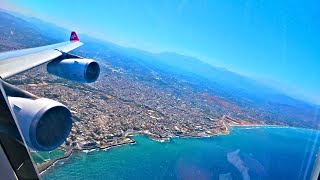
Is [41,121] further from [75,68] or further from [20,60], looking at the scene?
[75,68]

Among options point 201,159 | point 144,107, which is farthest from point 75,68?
point 144,107

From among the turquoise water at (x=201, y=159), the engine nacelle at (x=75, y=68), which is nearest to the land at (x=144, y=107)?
the turquoise water at (x=201, y=159)

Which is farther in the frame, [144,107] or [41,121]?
[144,107]

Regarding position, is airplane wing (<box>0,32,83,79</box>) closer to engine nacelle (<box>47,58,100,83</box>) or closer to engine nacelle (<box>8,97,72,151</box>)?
engine nacelle (<box>47,58,100,83</box>)

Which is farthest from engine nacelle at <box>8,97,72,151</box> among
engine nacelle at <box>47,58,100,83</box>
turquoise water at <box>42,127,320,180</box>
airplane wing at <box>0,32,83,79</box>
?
turquoise water at <box>42,127,320,180</box>

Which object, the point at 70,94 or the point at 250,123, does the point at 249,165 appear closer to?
Answer: the point at 250,123

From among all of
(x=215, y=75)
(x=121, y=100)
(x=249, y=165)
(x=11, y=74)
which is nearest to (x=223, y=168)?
(x=249, y=165)

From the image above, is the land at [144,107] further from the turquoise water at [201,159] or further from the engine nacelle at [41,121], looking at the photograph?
the engine nacelle at [41,121]
